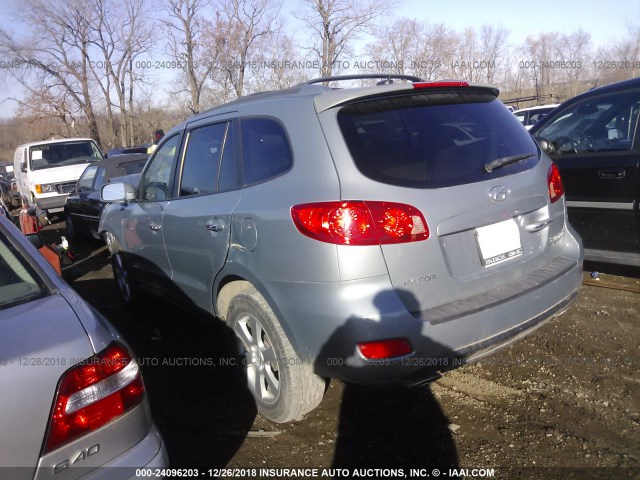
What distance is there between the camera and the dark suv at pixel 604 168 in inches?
163

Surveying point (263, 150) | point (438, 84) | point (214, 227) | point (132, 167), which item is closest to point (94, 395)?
point (214, 227)

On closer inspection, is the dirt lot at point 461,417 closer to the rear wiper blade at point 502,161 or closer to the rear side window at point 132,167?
the rear wiper blade at point 502,161

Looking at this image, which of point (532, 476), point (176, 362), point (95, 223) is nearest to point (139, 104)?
point (95, 223)

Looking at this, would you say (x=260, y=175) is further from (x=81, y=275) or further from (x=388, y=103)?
(x=81, y=275)

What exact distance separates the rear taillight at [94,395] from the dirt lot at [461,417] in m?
1.02

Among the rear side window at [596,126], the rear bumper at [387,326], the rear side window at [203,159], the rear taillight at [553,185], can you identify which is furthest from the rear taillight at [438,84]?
the rear side window at [596,126]

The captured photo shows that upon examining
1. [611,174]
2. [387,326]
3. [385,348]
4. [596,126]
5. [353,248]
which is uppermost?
[596,126]

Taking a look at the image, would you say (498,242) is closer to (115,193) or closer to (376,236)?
(376,236)

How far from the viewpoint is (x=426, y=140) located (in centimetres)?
262

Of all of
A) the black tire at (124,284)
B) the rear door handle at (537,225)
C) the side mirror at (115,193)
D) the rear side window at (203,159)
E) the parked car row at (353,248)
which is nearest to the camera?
the parked car row at (353,248)

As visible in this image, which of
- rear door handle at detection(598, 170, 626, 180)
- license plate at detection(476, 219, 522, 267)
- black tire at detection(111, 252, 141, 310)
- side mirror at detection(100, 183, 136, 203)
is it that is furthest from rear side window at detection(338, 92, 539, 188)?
black tire at detection(111, 252, 141, 310)

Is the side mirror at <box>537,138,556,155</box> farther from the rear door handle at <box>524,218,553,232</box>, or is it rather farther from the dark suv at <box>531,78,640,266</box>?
the rear door handle at <box>524,218,553,232</box>

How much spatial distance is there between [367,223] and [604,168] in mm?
2975

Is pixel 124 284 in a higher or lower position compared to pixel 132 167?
lower
